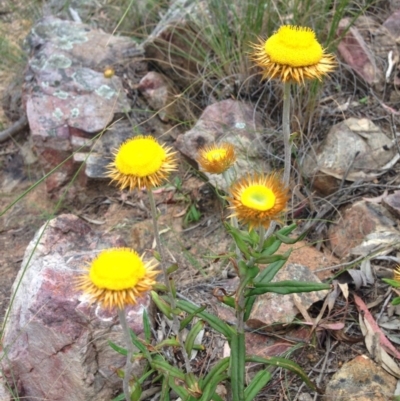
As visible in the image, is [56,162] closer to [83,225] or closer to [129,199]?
[129,199]

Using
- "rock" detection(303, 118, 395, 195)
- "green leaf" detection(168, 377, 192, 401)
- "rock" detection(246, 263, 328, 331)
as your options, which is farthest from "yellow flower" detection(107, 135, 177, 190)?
"rock" detection(303, 118, 395, 195)

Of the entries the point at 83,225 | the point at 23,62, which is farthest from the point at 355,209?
the point at 23,62

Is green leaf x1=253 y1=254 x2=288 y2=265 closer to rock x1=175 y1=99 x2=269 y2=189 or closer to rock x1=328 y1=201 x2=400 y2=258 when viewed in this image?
rock x1=328 y1=201 x2=400 y2=258

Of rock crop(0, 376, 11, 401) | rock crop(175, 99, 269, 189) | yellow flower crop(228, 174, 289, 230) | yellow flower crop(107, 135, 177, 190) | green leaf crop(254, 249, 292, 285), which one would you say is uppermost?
yellow flower crop(107, 135, 177, 190)

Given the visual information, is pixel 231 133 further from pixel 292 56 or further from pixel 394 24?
pixel 292 56

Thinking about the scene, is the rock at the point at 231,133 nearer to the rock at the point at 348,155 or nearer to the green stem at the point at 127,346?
the rock at the point at 348,155

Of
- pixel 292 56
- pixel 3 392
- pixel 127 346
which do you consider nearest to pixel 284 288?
pixel 127 346

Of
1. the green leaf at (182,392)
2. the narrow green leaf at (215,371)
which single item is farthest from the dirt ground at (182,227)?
the green leaf at (182,392)

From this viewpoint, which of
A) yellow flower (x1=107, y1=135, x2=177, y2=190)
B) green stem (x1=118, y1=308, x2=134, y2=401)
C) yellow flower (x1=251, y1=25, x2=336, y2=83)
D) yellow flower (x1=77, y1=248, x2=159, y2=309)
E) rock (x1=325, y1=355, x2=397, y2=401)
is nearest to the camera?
yellow flower (x1=77, y1=248, x2=159, y2=309)
